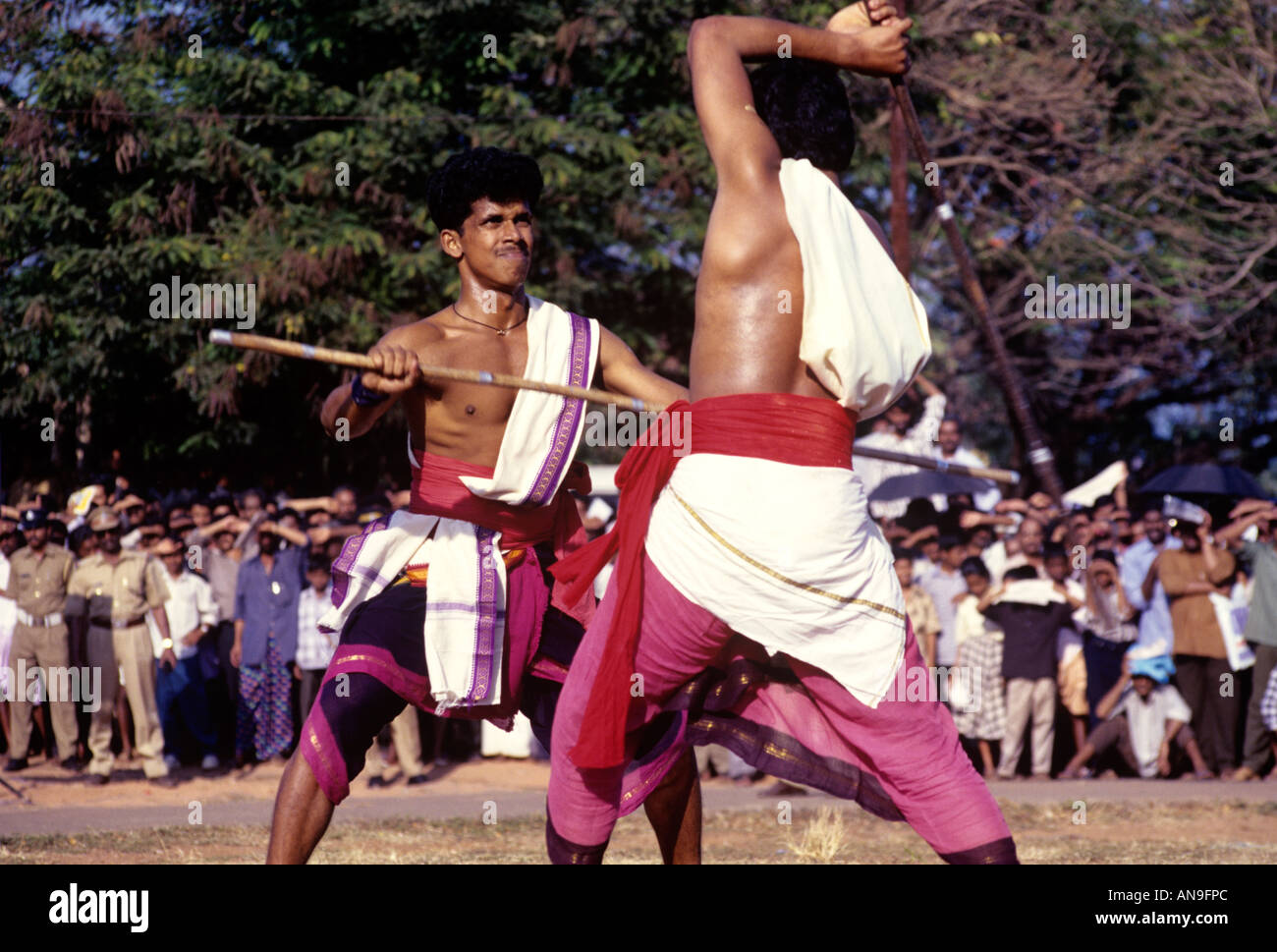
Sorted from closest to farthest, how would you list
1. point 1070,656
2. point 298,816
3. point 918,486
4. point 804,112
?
point 804,112
point 298,816
point 1070,656
point 918,486

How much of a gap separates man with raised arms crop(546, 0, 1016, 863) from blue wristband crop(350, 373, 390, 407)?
936mm

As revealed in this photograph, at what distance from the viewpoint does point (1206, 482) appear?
484 inches

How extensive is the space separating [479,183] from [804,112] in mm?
1336

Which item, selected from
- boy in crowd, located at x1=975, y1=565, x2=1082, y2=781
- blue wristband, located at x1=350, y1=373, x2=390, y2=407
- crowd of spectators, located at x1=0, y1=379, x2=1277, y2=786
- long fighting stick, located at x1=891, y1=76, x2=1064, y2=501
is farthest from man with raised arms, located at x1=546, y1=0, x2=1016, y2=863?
boy in crowd, located at x1=975, y1=565, x2=1082, y2=781

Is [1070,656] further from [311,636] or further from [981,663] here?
[311,636]

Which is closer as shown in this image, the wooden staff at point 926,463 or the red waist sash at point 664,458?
the red waist sash at point 664,458

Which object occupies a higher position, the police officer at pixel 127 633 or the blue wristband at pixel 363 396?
the blue wristband at pixel 363 396

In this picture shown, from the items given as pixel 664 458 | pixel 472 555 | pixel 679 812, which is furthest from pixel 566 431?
pixel 679 812

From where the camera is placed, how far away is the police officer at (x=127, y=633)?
10273 mm

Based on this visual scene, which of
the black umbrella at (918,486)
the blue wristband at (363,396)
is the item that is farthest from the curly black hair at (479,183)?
the black umbrella at (918,486)

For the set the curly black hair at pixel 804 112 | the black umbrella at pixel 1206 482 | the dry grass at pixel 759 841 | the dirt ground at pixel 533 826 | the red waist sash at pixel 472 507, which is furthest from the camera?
the black umbrella at pixel 1206 482

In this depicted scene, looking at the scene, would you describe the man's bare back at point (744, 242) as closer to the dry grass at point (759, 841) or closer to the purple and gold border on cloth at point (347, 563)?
the purple and gold border on cloth at point (347, 563)

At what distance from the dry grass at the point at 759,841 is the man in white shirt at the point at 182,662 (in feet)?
10.2
